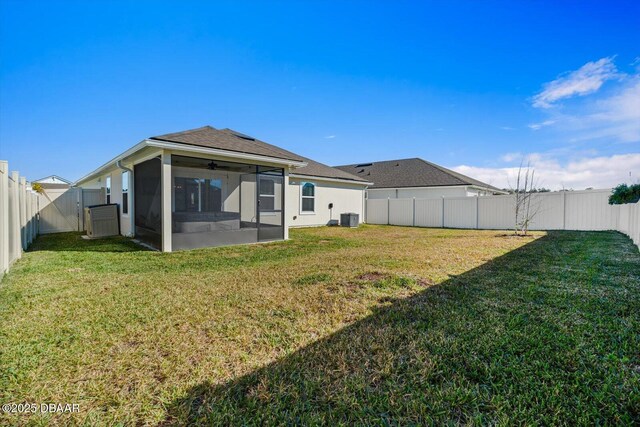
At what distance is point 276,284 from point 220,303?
3.41 feet

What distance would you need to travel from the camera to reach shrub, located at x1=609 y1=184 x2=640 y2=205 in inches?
389

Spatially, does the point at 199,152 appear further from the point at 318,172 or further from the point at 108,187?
the point at 318,172

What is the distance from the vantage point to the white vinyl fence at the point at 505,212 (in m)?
11.7

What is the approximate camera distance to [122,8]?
7.51 m

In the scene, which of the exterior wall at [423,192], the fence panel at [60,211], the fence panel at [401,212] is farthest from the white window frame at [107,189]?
the exterior wall at [423,192]

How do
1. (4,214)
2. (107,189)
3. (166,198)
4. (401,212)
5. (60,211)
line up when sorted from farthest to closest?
(401,212)
(107,189)
(60,211)
(166,198)
(4,214)

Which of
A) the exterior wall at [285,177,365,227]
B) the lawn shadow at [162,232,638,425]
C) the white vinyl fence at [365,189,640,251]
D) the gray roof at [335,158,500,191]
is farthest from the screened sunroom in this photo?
the gray roof at [335,158,500,191]

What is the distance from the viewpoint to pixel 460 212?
1523 centimetres

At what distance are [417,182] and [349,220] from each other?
7954mm

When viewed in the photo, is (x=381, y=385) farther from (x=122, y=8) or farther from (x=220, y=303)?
(x=122, y=8)

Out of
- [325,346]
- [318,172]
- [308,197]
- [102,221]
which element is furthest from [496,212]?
[102,221]

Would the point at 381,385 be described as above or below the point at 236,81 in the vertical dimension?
below

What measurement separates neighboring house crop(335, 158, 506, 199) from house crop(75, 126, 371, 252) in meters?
11.2

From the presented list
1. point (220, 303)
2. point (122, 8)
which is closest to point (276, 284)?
point (220, 303)
